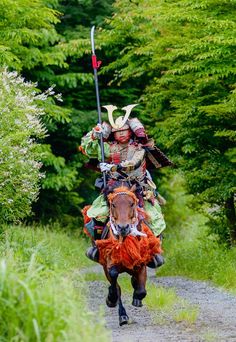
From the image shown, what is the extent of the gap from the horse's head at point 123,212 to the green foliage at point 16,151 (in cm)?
271

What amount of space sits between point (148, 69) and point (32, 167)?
19.2 ft

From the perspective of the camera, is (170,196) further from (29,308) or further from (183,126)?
(29,308)

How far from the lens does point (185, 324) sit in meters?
12.2

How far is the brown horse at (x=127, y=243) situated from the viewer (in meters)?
12.4

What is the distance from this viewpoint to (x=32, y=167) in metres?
16.2

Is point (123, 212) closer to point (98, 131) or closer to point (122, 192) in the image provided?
point (122, 192)

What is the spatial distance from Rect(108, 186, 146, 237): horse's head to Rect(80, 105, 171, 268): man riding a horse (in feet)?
1.27

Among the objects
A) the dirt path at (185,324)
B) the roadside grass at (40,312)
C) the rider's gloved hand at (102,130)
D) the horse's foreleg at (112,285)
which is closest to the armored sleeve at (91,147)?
the rider's gloved hand at (102,130)

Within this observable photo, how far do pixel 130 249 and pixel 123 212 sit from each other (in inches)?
18.4

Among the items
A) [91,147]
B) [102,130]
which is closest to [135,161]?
[102,130]

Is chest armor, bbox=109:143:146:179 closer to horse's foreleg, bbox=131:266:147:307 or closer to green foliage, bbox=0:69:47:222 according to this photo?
horse's foreleg, bbox=131:266:147:307

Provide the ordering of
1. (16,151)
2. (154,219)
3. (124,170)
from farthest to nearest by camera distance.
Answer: (16,151) < (124,170) < (154,219)

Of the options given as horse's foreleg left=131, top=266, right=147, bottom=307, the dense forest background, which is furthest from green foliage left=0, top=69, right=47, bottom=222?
horse's foreleg left=131, top=266, right=147, bottom=307

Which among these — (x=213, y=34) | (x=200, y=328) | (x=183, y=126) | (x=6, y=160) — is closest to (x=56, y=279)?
(x=200, y=328)
